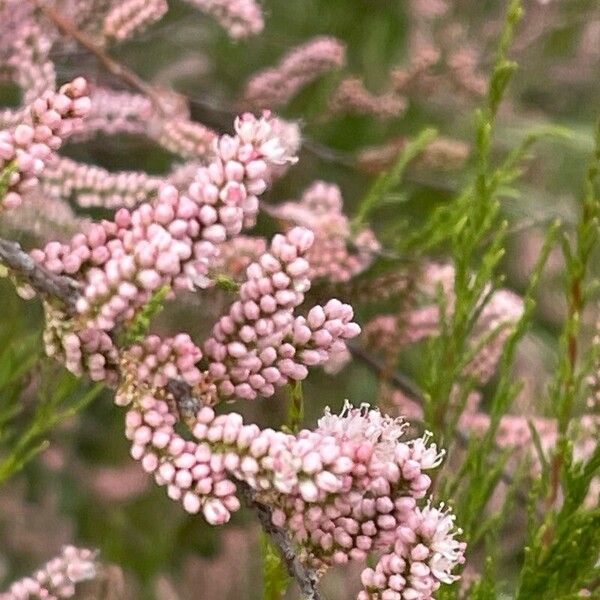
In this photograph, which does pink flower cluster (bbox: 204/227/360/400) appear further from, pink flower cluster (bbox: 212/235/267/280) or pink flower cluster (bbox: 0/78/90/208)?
pink flower cluster (bbox: 212/235/267/280)

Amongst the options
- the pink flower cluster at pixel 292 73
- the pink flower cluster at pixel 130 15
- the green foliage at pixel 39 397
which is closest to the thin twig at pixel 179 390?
the green foliage at pixel 39 397

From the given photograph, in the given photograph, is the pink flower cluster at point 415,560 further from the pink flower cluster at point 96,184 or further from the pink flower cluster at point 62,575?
the pink flower cluster at point 96,184

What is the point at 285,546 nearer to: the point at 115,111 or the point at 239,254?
the point at 239,254

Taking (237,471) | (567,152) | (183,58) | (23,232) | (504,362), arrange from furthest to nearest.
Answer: (567,152) < (183,58) < (23,232) < (504,362) < (237,471)

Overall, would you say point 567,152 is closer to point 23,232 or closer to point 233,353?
point 23,232

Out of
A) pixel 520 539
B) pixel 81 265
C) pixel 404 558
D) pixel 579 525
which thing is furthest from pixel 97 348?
pixel 520 539

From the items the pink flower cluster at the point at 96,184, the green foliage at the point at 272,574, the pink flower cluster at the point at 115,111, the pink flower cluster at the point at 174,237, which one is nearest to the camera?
the pink flower cluster at the point at 174,237
